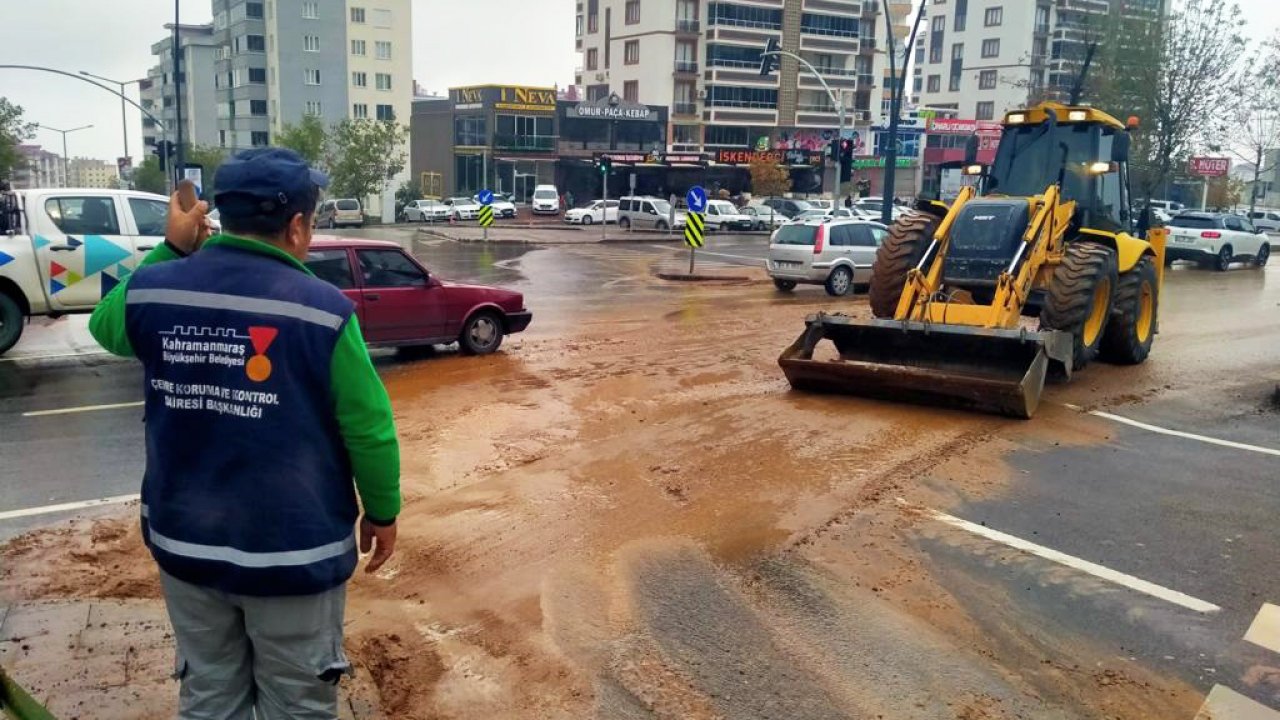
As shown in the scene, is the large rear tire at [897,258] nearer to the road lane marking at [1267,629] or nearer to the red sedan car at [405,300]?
the red sedan car at [405,300]

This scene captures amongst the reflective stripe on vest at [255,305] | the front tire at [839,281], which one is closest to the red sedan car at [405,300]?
the reflective stripe on vest at [255,305]

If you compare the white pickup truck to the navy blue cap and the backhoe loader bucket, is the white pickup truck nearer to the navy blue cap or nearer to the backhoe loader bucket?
the backhoe loader bucket

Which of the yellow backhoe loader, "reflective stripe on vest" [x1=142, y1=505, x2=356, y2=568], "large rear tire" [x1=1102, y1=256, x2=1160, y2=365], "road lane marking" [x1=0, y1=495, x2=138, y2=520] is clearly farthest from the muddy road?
"reflective stripe on vest" [x1=142, y1=505, x2=356, y2=568]

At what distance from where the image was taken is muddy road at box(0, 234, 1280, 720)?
445 cm

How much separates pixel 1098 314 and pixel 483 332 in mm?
7236

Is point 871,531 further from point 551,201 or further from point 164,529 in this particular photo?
point 551,201

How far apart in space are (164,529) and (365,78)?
293ft

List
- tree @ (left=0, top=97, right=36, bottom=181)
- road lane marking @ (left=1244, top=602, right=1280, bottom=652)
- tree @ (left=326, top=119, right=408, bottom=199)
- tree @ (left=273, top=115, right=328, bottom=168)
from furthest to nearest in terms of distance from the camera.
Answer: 1. tree @ (left=273, top=115, right=328, bottom=168)
2. tree @ (left=326, top=119, right=408, bottom=199)
3. tree @ (left=0, top=97, right=36, bottom=181)
4. road lane marking @ (left=1244, top=602, right=1280, bottom=652)

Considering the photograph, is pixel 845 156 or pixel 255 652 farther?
pixel 845 156

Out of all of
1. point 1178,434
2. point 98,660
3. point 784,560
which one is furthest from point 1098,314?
point 98,660

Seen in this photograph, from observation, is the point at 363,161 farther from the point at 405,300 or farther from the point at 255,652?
the point at 255,652

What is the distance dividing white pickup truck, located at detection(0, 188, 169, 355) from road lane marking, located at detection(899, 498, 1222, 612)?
1016 cm

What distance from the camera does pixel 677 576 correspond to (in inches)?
221

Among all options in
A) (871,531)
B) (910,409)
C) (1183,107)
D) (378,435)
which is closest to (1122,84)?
(1183,107)
